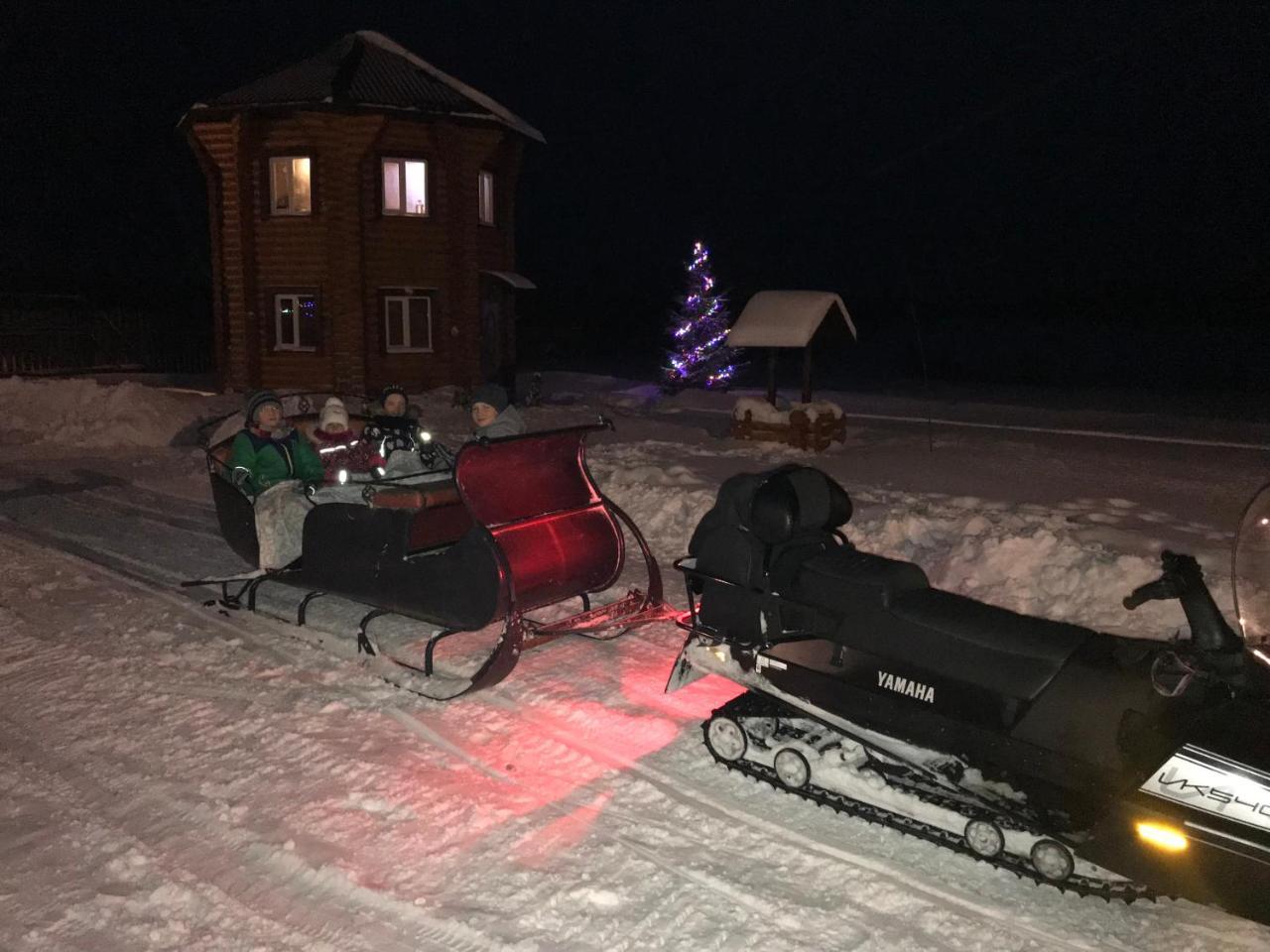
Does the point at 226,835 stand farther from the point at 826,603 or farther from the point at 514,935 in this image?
the point at 826,603

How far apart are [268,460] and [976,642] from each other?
542 centimetres

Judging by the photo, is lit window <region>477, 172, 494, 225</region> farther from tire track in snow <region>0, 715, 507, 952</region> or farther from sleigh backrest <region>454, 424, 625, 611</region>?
tire track in snow <region>0, 715, 507, 952</region>

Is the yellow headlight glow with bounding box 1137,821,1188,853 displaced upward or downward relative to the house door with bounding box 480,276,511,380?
downward

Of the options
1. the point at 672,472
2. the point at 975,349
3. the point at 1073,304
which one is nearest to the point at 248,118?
the point at 672,472

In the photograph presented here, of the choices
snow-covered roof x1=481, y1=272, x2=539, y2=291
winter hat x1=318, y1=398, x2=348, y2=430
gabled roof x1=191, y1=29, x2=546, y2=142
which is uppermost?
gabled roof x1=191, y1=29, x2=546, y2=142

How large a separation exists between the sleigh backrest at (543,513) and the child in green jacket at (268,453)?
80.4 inches

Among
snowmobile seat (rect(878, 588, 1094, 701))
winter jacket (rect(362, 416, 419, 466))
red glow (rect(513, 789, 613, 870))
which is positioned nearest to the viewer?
snowmobile seat (rect(878, 588, 1094, 701))

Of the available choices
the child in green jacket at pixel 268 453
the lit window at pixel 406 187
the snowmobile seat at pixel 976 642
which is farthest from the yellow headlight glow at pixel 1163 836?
the lit window at pixel 406 187

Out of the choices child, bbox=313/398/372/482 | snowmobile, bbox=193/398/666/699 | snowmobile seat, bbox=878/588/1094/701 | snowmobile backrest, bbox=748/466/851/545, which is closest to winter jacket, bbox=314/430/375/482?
child, bbox=313/398/372/482

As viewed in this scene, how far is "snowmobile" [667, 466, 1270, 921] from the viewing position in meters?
3.24

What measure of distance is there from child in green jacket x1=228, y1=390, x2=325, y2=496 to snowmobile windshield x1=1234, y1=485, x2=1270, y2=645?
563 centimetres

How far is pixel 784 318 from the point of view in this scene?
1630 cm

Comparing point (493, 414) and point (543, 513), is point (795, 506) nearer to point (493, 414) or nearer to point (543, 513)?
point (543, 513)

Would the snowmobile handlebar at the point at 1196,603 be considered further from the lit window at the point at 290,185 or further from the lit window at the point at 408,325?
the lit window at the point at 290,185
